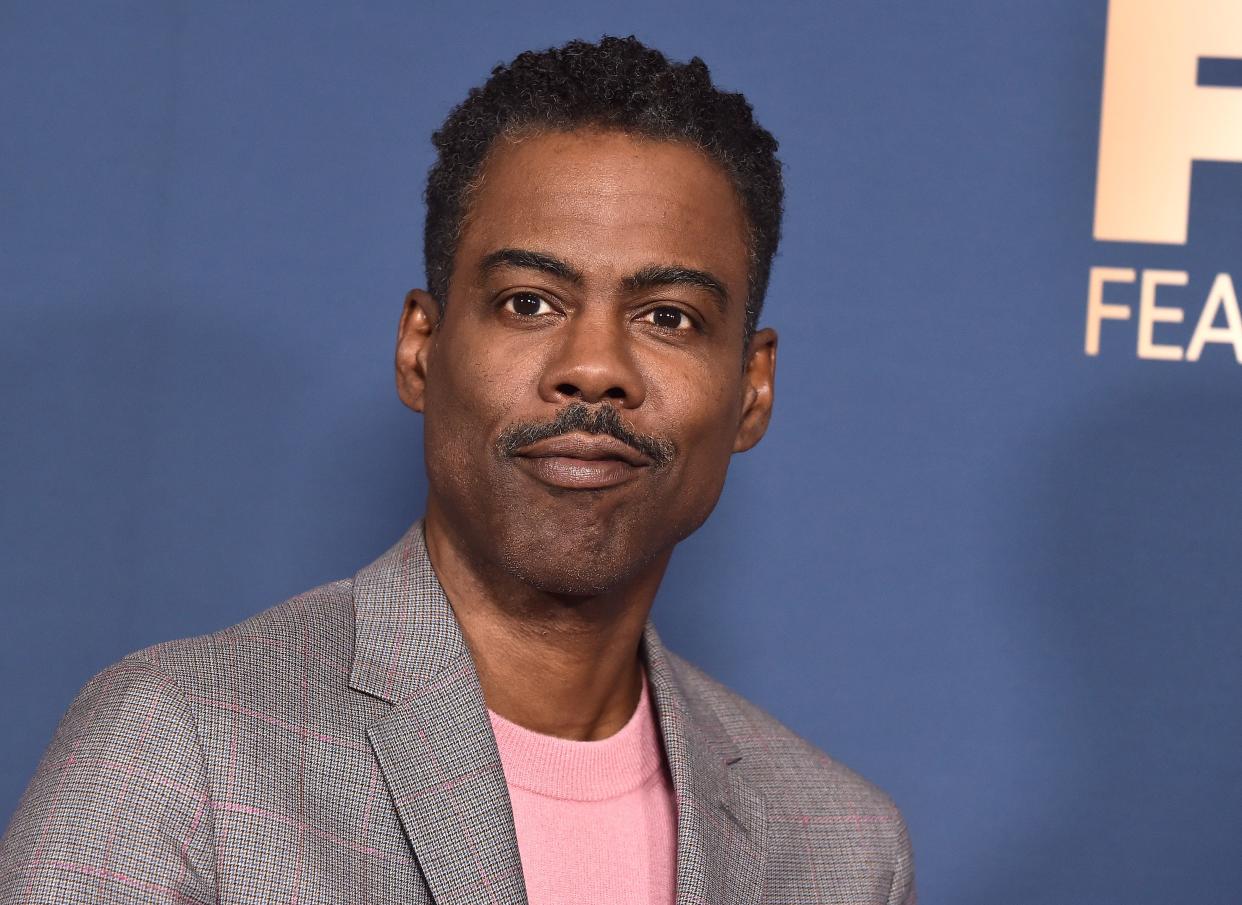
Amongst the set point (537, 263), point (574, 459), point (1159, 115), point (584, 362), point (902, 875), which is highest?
point (1159, 115)

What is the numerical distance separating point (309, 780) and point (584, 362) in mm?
512

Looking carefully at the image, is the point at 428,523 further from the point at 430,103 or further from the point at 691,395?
the point at 430,103

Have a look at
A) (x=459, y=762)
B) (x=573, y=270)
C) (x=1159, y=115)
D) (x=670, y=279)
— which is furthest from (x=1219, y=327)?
(x=459, y=762)

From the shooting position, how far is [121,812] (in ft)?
4.98

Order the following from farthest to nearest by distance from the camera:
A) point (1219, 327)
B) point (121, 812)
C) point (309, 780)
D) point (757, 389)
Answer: point (1219, 327) → point (757, 389) → point (309, 780) → point (121, 812)

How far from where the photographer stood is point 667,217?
181cm

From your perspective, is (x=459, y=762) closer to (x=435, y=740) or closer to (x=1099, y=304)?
(x=435, y=740)

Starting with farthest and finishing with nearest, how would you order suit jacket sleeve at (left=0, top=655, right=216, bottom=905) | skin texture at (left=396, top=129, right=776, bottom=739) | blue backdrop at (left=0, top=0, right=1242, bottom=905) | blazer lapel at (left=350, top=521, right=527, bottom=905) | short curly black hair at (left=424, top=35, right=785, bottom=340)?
blue backdrop at (left=0, top=0, right=1242, bottom=905)
short curly black hair at (left=424, top=35, right=785, bottom=340)
skin texture at (left=396, top=129, right=776, bottom=739)
blazer lapel at (left=350, top=521, right=527, bottom=905)
suit jacket sleeve at (left=0, top=655, right=216, bottom=905)

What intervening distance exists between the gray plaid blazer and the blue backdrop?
699 millimetres

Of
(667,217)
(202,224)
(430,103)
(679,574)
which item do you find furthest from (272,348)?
(667,217)

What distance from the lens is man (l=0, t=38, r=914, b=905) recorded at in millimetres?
1568

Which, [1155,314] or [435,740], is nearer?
[435,740]

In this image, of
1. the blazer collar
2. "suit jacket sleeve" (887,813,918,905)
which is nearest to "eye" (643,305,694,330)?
the blazer collar

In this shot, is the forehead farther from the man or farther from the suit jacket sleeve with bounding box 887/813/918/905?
the suit jacket sleeve with bounding box 887/813/918/905
